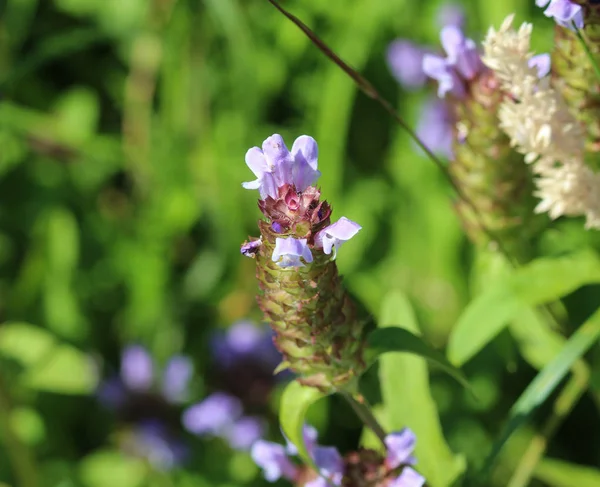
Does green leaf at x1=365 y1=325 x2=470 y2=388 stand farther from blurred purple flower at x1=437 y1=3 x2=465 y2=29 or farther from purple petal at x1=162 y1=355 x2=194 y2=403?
blurred purple flower at x1=437 y1=3 x2=465 y2=29

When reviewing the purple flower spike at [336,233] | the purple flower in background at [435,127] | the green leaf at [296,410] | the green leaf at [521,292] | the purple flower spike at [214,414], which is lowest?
the green leaf at [296,410]

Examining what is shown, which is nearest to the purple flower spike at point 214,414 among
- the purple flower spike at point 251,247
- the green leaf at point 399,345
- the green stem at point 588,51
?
the green leaf at point 399,345

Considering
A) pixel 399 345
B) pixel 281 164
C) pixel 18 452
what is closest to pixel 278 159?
pixel 281 164

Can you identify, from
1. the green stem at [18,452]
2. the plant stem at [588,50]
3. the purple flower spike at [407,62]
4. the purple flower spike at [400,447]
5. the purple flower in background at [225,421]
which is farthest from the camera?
the purple flower spike at [407,62]

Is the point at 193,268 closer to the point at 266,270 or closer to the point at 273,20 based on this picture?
the point at 273,20

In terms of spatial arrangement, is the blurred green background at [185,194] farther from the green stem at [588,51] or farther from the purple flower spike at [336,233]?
the purple flower spike at [336,233]

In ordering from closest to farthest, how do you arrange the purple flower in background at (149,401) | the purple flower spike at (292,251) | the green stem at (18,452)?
the purple flower spike at (292,251) < the green stem at (18,452) < the purple flower in background at (149,401)
